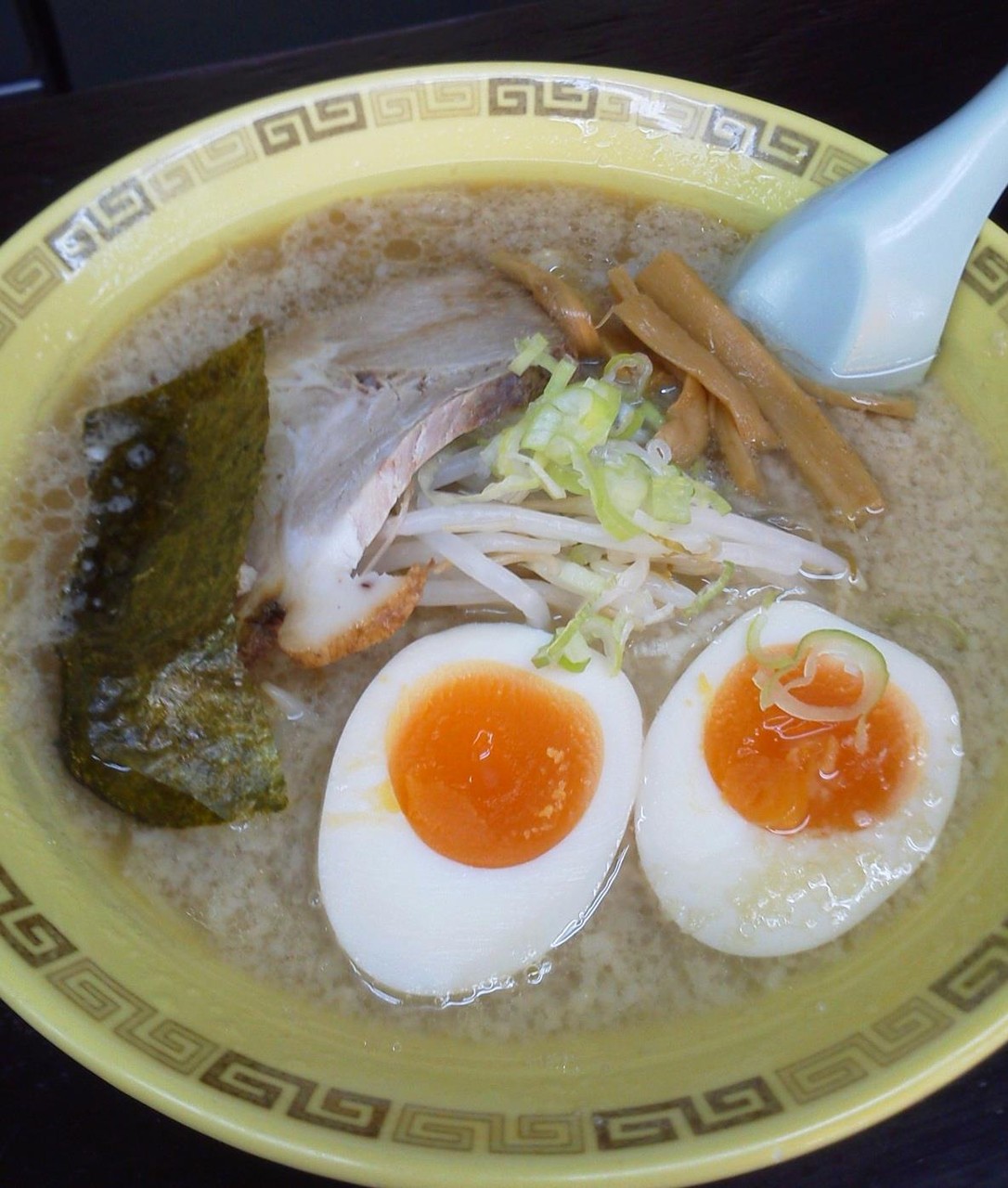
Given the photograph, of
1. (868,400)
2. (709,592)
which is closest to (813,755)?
(709,592)

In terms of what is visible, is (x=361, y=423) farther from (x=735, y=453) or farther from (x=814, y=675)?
(x=814, y=675)

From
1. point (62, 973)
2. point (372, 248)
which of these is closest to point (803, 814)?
point (62, 973)

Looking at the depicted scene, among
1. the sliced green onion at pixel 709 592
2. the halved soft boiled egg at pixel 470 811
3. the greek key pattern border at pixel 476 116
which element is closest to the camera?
the halved soft boiled egg at pixel 470 811

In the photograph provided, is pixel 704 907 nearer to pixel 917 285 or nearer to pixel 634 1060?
pixel 634 1060

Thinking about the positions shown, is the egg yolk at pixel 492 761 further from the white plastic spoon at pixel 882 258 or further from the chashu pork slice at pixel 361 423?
the white plastic spoon at pixel 882 258

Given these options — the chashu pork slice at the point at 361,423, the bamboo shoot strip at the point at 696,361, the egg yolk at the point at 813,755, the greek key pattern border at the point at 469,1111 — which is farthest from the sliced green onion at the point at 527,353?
the greek key pattern border at the point at 469,1111

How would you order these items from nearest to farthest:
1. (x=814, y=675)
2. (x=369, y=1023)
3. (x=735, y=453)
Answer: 1. (x=369, y=1023)
2. (x=814, y=675)
3. (x=735, y=453)

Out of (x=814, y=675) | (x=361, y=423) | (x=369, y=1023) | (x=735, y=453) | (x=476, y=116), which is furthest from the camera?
(x=476, y=116)
